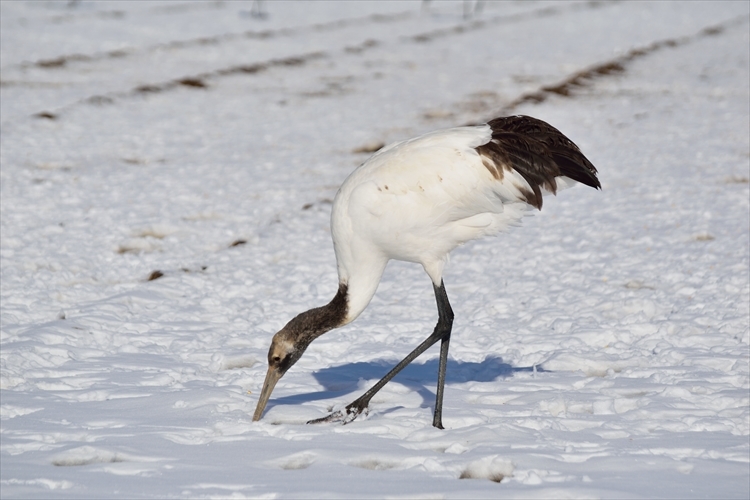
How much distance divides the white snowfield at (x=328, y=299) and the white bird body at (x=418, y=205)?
0.87 metres

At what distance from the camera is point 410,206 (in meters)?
4.58

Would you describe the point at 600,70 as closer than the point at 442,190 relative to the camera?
No

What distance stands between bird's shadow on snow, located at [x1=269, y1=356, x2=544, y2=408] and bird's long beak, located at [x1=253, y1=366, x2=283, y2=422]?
1.54ft

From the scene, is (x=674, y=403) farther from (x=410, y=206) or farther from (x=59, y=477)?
(x=59, y=477)

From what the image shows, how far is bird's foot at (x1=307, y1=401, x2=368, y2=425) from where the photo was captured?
4730 mm

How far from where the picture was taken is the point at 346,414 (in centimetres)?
479

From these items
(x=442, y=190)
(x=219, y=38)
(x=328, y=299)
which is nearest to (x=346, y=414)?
(x=442, y=190)

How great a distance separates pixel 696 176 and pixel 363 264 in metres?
6.99

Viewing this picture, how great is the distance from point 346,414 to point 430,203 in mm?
1214

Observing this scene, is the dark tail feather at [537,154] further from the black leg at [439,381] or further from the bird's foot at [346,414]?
the bird's foot at [346,414]

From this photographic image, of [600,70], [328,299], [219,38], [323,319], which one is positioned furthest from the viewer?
[219,38]

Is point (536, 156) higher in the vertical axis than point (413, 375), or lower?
higher

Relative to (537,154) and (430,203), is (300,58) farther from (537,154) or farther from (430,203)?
(430,203)

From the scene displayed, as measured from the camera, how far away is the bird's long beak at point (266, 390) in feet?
15.3
